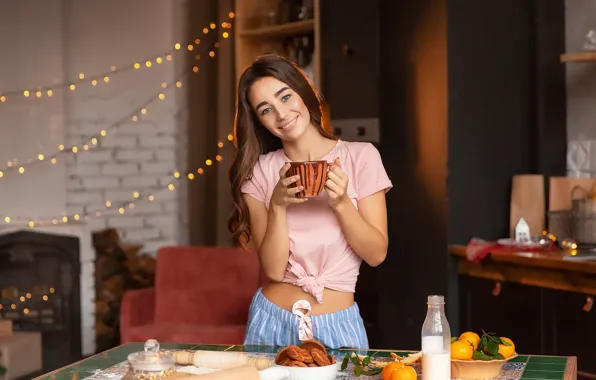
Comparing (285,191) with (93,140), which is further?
A: (93,140)

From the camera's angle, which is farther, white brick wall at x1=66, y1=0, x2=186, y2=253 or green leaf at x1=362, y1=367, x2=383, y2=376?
white brick wall at x1=66, y1=0, x2=186, y2=253

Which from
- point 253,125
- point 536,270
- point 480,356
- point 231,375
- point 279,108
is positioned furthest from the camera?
point 536,270

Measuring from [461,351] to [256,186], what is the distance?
87cm

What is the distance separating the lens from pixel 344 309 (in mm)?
2475

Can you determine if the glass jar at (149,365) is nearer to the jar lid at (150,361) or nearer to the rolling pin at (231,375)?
the jar lid at (150,361)

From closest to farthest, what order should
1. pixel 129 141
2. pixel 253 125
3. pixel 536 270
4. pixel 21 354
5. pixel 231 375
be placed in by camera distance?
pixel 231 375 → pixel 253 125 → pixel 536 270 → pixel 21 354 → pixel 129 141

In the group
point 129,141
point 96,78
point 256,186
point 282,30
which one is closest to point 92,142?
point 129,141

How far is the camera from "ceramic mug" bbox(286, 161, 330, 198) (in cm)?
212

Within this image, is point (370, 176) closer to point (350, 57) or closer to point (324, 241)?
point (324, 241)

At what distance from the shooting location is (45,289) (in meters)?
5.89

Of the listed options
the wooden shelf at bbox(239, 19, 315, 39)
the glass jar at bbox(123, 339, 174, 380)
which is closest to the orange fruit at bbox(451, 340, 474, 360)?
the glass jar at bbox(123, 339, 174, 380)

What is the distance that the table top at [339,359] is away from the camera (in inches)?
76.2

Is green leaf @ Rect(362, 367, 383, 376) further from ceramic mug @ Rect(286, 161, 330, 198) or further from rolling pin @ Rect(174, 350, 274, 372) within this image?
ceramic mug @ Rect(286, 161, 330, 198)

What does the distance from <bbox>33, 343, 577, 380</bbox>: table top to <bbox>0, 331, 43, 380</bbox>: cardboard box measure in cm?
343
